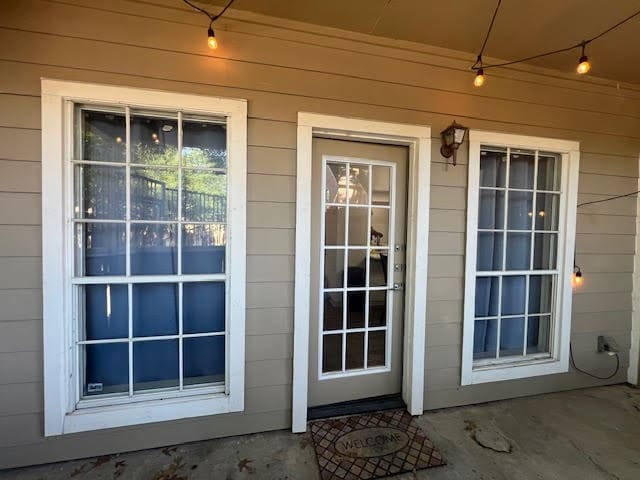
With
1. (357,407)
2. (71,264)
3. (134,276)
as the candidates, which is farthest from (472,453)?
(71,264)

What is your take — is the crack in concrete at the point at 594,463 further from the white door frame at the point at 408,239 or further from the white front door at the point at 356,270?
the white front door at the point at 356,270

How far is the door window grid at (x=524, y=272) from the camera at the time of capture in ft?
8.20

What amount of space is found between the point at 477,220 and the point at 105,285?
264 centimetres

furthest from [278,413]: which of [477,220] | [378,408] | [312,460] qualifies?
[477,220]

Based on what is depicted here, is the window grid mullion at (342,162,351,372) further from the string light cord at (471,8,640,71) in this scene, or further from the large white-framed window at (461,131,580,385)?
the string light cord at (471,8,640,71)

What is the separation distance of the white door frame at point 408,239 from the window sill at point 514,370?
0.48 meters

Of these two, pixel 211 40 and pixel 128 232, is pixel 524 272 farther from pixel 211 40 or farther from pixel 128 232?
pixel 128 232

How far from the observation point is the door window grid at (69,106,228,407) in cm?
182

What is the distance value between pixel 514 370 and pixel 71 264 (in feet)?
10.7

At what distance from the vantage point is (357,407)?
2.29 metres

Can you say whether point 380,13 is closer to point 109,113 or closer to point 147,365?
point 109,113

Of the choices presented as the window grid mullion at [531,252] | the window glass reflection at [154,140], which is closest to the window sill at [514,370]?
the window grid mullion at [531,252]

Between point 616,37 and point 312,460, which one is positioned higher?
point 616,37

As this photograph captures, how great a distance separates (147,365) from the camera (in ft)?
6.51
